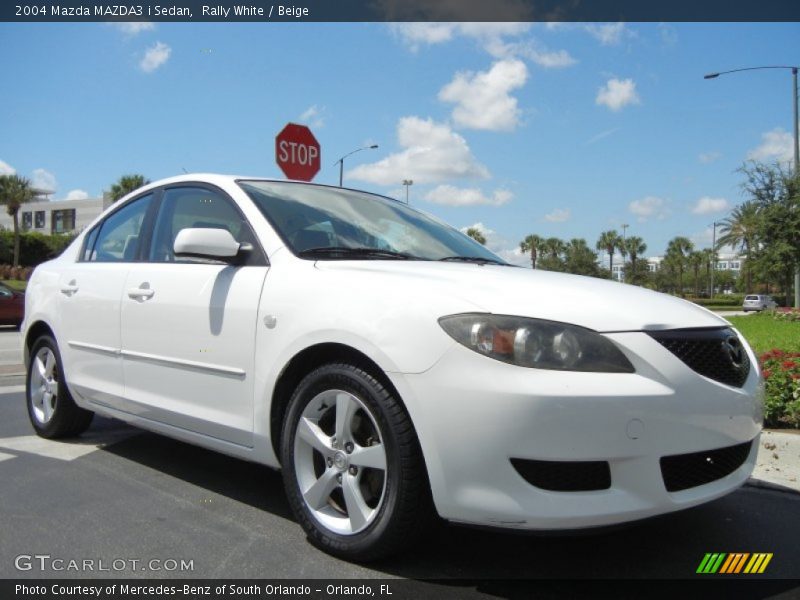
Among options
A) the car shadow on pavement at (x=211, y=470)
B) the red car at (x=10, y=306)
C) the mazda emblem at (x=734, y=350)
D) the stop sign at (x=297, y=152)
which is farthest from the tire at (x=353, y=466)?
the red car at (x=10, y=306)

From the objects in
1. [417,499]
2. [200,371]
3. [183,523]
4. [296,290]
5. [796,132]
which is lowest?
[183,523]

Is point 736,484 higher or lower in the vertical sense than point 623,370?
lower

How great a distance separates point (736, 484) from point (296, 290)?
1891 millimetres

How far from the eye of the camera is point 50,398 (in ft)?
15.5

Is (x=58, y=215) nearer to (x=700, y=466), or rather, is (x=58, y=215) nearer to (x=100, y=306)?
(x=100, y=306)

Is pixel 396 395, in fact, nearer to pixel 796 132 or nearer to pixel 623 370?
pixel 623 370

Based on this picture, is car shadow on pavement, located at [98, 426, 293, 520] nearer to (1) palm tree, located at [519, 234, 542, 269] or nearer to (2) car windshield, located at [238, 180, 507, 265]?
(2) car windshield, located at [238, 180, 507, 265]

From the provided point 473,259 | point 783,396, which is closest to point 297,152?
point 473,259

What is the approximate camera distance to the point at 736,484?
2689 mm

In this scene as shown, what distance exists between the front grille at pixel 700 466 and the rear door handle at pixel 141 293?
102 inches

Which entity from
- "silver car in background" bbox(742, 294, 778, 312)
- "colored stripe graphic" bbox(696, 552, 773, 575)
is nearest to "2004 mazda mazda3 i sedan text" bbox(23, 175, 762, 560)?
"colored stripe graphic" bbox(696, 552, 773, 575)

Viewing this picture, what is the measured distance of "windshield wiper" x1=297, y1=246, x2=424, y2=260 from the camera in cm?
316

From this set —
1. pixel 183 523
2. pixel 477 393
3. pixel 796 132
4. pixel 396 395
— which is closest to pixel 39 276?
pixel 183 523

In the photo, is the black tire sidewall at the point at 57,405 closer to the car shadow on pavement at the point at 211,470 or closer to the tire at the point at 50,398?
the tire at the point at 50,398
